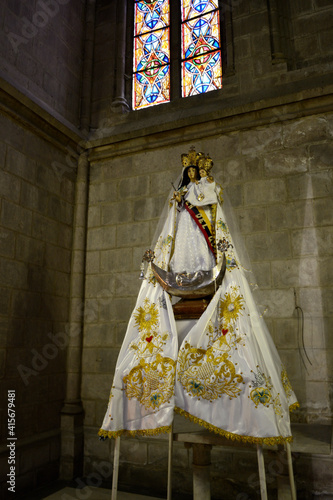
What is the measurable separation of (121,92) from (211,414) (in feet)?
15.7

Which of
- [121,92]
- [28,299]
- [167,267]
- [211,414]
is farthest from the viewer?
[121,92]

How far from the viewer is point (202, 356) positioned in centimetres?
272

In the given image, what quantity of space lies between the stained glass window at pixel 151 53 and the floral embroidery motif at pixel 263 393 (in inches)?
174

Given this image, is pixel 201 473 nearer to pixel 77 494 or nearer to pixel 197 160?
pixel 77 494

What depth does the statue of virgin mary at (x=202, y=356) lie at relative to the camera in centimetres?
251

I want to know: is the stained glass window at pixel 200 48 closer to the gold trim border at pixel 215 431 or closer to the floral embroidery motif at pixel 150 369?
the floral embroidery motif at pixel 150 369

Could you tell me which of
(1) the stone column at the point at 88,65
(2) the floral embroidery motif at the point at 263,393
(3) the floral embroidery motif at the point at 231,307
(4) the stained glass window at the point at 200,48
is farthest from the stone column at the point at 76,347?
(2) the floral embroidery motif at the point at 263,393

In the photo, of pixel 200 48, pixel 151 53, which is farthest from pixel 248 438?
pixel 151 53

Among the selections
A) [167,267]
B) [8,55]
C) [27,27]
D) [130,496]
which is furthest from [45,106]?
[130,496]

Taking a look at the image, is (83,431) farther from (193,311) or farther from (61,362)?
(193,311)

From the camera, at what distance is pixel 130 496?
4.23 meters

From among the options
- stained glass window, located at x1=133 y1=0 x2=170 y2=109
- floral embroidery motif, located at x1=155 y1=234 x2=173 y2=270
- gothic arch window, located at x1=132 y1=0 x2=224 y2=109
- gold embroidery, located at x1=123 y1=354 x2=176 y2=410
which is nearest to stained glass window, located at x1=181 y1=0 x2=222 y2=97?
gothic arch window, located at x1=132 y1=0 x2=224 y2=109

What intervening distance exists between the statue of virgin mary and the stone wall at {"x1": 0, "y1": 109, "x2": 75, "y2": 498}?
77.2 inches

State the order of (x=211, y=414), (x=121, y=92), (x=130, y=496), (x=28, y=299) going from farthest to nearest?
(x=121, y=92) < (x=28, y=299) < (x=130, y=496) < (x=211, y=414)
